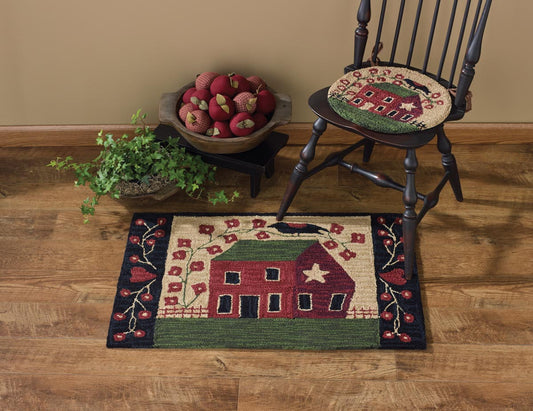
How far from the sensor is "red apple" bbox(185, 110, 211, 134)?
194 centimetres

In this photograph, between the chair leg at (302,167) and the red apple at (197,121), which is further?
the red apple at (197,121)

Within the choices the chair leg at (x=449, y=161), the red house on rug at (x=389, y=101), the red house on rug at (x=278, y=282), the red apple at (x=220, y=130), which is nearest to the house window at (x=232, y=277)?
the red house on rug at (x=278, y=282)

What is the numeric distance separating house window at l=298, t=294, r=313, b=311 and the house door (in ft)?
0.45

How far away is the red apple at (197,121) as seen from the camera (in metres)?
1.94

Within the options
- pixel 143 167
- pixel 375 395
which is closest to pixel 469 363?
pixel 375 395

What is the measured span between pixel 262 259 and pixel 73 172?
909mm

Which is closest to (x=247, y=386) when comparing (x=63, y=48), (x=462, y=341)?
(x=462, y=341)

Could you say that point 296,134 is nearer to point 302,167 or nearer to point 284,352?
point 302,167

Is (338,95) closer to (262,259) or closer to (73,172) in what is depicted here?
(262,259)

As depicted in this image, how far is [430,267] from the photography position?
6.29 ft

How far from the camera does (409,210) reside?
1739 millimetres

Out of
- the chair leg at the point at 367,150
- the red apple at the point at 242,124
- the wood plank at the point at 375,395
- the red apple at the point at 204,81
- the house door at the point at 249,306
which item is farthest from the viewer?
the chair leg at the point at 367,150

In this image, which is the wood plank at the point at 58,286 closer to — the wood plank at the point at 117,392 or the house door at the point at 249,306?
the wood plank at the point at 117,392

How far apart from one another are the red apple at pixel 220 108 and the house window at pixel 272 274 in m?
0.54
